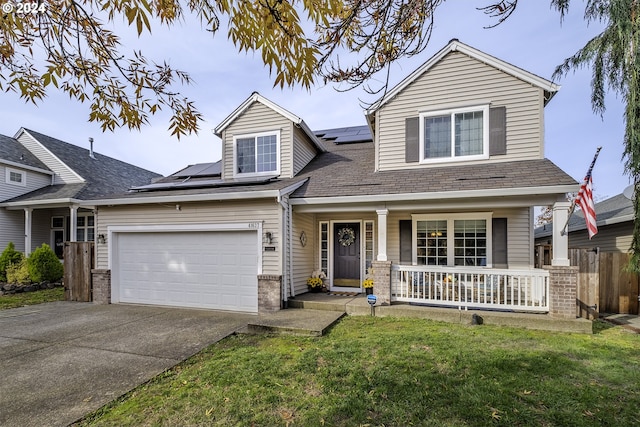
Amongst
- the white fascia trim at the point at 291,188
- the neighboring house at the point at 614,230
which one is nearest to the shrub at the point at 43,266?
the white fascia trim at the point at 291,188

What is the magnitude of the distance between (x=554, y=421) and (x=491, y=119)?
686 centimetres

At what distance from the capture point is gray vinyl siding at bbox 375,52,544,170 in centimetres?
787

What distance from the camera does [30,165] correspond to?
15.2 metres

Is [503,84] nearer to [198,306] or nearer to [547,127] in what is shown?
[547,127]

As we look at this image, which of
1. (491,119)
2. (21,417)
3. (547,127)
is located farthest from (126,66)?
(547,127)

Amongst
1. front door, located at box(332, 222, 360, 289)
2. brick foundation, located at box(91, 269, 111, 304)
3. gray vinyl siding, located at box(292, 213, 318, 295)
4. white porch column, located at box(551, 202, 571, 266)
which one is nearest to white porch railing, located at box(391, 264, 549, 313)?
white porch column, located at box(551, 202, 571, 266)

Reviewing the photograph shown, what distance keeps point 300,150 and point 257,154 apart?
1.30 meters

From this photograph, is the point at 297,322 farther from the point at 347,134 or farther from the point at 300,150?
the point at 347,134

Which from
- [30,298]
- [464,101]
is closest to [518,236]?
[464,101]

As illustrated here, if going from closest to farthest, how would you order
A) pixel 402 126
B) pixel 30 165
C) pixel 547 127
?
pixel 547 127, pixel 402 126, pixel 30 165

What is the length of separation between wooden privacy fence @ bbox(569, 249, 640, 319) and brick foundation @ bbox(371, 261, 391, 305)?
156 inches

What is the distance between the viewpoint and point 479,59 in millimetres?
8227

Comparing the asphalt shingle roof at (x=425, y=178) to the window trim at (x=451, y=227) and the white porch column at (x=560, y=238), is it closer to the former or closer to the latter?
the white porch column at (x=560, y=238)

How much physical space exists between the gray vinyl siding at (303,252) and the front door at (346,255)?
2.01 ft
